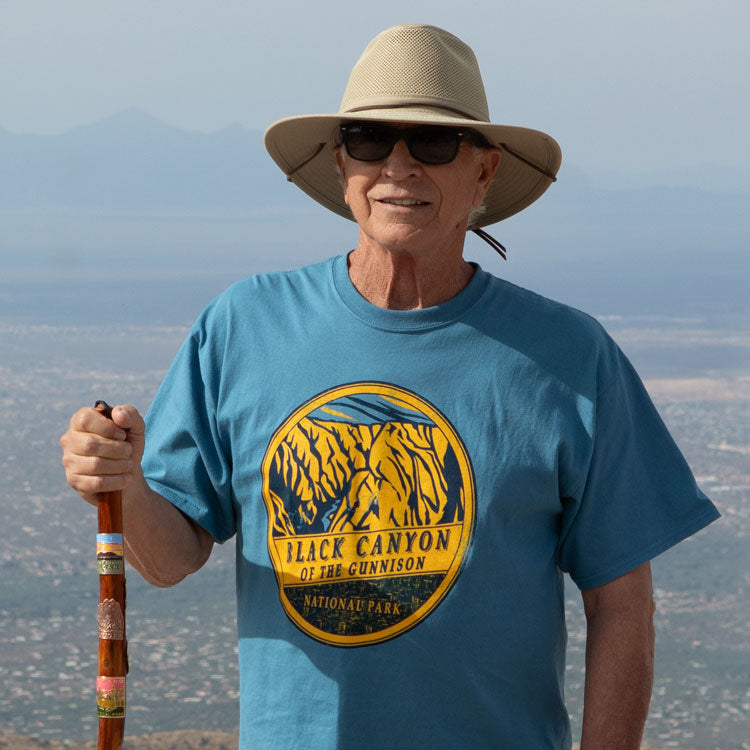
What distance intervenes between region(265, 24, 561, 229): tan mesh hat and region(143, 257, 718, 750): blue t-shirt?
0.40 meters

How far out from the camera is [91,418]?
2.44m

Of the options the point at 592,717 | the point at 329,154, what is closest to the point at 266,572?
the point at 592,717

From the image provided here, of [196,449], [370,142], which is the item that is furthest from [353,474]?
[370,142]

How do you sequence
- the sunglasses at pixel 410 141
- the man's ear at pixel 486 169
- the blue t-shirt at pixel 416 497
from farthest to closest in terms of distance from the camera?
the man's ear at pixel 486 169, the sunglasses at pixel 410 141, the blue t-shirt at pixel 416 497

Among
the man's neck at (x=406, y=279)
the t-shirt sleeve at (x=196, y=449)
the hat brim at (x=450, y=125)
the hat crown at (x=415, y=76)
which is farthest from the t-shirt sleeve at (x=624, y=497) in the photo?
the t-shirt sleeve at (x=196, y=449)

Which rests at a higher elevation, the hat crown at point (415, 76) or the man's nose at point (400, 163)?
the hat crown at point (415, 76)

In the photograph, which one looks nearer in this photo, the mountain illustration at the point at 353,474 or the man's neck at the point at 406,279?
the mountain illustration at the point at 353,474

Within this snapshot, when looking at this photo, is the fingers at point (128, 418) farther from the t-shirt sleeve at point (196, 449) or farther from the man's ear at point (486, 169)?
the man's ear at point (486, 169)

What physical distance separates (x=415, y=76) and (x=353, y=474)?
92 cm

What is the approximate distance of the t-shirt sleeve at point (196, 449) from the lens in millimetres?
2742

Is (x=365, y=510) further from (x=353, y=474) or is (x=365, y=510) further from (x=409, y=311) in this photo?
(x=409, y=311)

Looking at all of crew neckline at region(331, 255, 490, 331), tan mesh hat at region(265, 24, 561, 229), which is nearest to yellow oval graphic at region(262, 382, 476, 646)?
crew neckline at region(331, 255, 490, 331)

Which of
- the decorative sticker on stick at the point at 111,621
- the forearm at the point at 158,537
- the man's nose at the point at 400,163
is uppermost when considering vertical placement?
the man's nose at the point at 400,163

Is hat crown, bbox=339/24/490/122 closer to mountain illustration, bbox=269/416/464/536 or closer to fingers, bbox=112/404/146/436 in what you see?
mountain illustration, bbox=269/416/464/536
